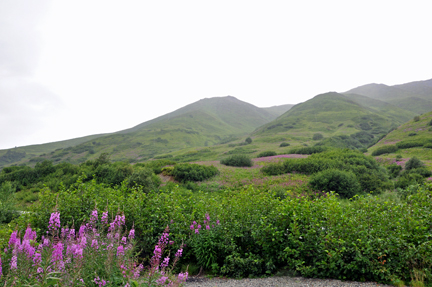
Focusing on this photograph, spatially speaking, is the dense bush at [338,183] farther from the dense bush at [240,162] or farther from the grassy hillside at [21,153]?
the grassy hillside at [21,153]

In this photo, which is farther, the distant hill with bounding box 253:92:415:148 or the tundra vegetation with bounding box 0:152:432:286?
the distant hill with bounding box 253:92:415:148

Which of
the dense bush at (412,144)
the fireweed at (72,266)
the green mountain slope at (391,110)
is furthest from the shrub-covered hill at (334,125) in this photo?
the fireweed at (72,266)

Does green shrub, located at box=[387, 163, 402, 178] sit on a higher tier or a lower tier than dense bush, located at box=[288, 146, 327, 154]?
lower

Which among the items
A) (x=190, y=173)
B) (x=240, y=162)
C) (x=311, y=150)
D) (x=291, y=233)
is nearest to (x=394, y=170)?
(x=311, y=150)

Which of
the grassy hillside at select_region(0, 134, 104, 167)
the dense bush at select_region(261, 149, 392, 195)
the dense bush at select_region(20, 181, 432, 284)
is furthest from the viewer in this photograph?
the grassy hillside at select_region(0, 134, 104, 167)

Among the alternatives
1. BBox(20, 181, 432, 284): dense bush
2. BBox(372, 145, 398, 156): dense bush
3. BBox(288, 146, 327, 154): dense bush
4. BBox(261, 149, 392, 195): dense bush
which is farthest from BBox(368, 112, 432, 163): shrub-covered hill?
BBox(20, 181, 432, 284): dense bush

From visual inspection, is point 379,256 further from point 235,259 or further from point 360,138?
point 360,138

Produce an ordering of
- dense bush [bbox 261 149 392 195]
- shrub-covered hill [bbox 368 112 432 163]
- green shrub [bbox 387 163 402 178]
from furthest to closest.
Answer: shrub-covered hill [bbox 368 112 432 163]
green shrub [bbox 387 163 402 178]
dense bush [bbox 261 149 392 195]

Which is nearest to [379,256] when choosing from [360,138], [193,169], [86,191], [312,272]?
[312,272]

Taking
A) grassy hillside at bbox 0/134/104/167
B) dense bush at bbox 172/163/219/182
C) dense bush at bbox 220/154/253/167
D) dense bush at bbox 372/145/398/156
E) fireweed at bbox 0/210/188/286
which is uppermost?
grassy hillside at bbox 0/134/104/167

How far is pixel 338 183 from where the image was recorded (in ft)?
43.1

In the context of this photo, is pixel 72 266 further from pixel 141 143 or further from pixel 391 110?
pixel 391 110

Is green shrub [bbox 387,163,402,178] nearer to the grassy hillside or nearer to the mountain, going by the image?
the mountain

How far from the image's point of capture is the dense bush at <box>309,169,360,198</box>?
12.9 meters
